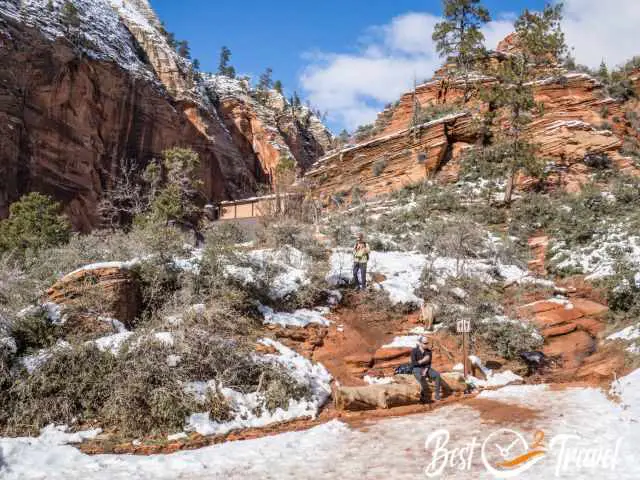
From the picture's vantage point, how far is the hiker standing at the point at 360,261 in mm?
11938

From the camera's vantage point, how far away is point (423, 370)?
8.48 m

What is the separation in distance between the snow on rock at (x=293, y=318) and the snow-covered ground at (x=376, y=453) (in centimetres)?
339

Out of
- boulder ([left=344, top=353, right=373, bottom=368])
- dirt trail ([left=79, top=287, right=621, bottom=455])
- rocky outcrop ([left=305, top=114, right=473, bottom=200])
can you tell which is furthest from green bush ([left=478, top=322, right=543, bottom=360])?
rocky outcrop ([left=305, top=114, right=473, bottom=200])

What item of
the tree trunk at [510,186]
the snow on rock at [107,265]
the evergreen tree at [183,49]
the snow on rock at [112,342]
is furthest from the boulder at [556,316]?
the evergreen tree at [183,49]

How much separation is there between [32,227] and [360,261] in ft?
49.8

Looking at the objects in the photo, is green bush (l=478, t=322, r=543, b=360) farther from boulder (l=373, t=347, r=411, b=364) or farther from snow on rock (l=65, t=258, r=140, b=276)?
snow on rock (l=65, t=258, r=140, b=276)

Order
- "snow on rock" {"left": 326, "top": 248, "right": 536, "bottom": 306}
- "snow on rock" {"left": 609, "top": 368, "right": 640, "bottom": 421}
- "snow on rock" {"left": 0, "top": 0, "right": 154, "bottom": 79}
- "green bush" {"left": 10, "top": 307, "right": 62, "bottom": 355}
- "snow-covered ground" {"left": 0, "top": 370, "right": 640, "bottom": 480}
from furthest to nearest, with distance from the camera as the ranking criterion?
1. "snow on rock" {"left": 0, "top": 0, "right": 154, "bottom": 79}
2. "snow on rock" {"left": 326, "top": 248, "right": 536, "bottom": 306}
3. "green bush" {"left": 10, "top": 307, "right": 62, "bottom": 355}
4. "snow on rock" {"left": 609, "top": 368, "right": 640, "bottom": 421}
5. "snow-covered ground" {"left": 0, "top": 370, "right": 640, "bottom": 480}

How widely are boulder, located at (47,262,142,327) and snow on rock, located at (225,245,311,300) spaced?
225 cm

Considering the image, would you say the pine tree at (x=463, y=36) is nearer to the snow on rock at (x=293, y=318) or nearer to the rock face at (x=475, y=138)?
the rock face at (x=475, y=138)

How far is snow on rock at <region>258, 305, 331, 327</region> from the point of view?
10.3 m

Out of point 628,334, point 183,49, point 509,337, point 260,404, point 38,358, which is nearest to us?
point 38,358

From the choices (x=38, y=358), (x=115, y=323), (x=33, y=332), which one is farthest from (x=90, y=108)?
(x=38, y=358)

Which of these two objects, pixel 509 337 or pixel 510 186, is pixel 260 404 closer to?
pixel 509 337

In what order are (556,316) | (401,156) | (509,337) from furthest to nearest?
A: (401,156) < (556,316) < (509,337)
